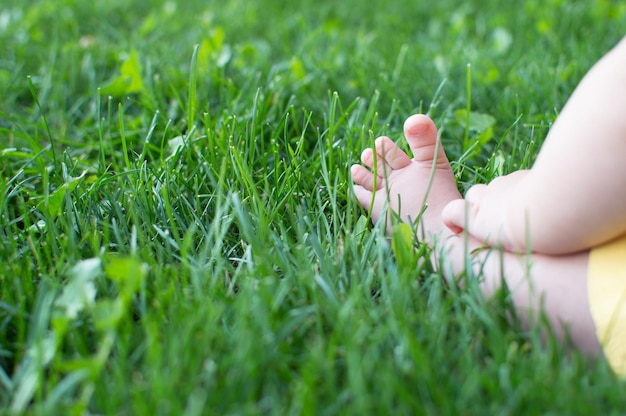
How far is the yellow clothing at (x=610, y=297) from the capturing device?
99 centimetres

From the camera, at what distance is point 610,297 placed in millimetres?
1028

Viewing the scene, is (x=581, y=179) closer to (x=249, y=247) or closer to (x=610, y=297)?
(x=610, y=297)

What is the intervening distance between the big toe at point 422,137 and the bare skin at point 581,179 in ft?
0.89

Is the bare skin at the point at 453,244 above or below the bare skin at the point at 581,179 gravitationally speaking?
below

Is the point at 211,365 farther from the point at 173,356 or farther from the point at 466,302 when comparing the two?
the point at 466,302

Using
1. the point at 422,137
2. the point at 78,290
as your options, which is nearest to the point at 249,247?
the point at 78,290

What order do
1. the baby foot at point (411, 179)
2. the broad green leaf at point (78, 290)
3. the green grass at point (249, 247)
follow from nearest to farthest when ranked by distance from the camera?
the green grass at point (249, 247) → the broad green leaf at point (78, 290) → the baby foot at point (411, 179)

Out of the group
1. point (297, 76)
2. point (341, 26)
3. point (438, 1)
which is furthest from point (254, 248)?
point (438, 1)

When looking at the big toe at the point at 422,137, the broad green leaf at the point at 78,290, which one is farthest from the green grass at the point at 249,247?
the big toe at the point at 422,137

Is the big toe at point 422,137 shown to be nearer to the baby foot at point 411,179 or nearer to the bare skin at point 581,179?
the baby foot at point 411,179

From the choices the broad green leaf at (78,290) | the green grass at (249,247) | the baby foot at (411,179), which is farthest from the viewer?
the baby foot at (411,179)

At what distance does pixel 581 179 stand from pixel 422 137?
0.38m

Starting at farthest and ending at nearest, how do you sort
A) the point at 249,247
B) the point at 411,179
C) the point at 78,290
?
the point at 411,179 → the point at 249,247 → the point at 78,290

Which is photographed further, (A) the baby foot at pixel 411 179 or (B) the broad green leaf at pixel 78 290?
(A) the baby foot at pixel 411 179
